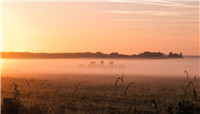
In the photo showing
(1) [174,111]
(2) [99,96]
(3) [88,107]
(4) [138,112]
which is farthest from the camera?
(2) [99,96]

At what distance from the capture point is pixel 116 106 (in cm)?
1444

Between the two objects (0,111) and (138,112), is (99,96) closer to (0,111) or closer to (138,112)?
(138,112)

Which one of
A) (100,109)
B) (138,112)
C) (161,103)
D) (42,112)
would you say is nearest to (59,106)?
(42,112)

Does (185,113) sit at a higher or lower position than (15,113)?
higher

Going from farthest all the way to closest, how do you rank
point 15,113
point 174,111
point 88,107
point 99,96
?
point 99,96 < point 88,107 < point 15,113 < point 174,111

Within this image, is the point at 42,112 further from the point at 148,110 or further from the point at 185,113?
the point at 185,113

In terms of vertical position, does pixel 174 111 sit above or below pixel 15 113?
above

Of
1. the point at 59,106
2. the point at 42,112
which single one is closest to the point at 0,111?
the point at 42,112

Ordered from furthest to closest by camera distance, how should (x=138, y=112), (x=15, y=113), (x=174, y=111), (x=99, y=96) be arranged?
1. (x=99, y=96)
2. (x=138, y=112)
3. (x=15, y=113)
4. (x=174, y=111)

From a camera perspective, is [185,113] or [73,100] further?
[73,100]

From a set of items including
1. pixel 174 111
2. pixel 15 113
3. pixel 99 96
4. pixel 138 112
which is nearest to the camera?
pixel 174 111

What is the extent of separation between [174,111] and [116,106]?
626 centimetres

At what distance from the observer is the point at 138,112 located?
1320cm

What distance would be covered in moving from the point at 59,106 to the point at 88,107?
1.86m
